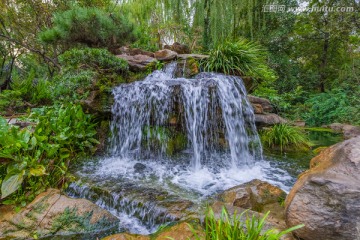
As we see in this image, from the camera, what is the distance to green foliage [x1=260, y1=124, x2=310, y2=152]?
200 inches

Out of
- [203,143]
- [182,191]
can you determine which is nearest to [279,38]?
[203,143]

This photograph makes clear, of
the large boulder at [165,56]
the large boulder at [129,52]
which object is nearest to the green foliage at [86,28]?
the large boulder at [129,52]

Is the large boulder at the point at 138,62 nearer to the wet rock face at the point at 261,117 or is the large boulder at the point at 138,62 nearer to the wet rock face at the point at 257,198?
the wet rock face at the point at 261,117

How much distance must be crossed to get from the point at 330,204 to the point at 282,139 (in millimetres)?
3916

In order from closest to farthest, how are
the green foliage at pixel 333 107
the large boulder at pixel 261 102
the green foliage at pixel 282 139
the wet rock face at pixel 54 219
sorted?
the wet rock face at pixel 54 219 < the green foliage at pixel 282 139 < the large boulder at pixel 261 102 < the green foliage at pixel 333 107

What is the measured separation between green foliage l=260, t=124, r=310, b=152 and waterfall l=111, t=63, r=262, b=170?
1027mm

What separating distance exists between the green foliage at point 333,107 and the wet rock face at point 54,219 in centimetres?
952

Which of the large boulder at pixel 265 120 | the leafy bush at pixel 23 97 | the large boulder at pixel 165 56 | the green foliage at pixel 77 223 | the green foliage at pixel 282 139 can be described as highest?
the large boulder at pixel 165 56

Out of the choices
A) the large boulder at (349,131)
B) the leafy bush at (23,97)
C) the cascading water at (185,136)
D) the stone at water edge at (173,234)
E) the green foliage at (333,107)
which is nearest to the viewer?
the stone at water edge at (173,234)

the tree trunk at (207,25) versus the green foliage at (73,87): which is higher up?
the tree trunk at (207,25)

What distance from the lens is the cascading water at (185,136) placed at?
3506 millimetres

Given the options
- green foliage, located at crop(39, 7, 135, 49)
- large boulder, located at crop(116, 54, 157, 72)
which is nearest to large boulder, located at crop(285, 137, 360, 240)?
large boulder, located at crop(116, 54, 157, 72)

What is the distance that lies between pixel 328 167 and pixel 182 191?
5.61 ft

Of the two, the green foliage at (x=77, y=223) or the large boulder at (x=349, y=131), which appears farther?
the large boulder at (x=349, y=131)
